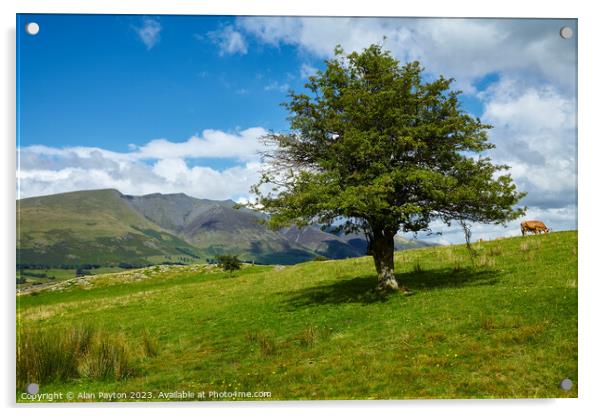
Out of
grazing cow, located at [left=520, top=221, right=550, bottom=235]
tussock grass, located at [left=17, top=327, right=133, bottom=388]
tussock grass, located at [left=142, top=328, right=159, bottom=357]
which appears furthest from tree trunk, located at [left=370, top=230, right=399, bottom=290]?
grazing cow, located at [left=520, top=221, right=550, bottom=235]

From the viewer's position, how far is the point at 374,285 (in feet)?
78.6

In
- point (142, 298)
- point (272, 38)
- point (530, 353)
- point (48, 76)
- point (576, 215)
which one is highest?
point (272, 38)

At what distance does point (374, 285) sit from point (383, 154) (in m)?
8.39

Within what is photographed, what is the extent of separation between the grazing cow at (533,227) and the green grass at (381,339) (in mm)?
7543

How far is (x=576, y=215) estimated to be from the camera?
1470cm

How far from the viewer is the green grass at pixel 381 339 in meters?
12.0

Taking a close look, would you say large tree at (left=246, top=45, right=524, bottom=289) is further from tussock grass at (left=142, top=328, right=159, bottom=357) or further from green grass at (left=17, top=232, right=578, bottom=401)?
tussock grass at (left=142, top=328, right=159, bottom=357)

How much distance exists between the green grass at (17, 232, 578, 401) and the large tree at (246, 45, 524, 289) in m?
3.85

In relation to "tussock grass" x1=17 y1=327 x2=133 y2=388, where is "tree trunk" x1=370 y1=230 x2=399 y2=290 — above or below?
above

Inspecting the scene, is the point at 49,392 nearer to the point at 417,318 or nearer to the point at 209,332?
the point at 209,332

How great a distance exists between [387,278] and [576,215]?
29.1 feet

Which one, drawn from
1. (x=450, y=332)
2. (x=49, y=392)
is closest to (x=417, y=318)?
(x=450, y=332)

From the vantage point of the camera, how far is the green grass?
1199 cm

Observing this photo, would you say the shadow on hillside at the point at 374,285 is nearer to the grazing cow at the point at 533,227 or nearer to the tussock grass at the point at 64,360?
the tussock grass at the point at 64,360
